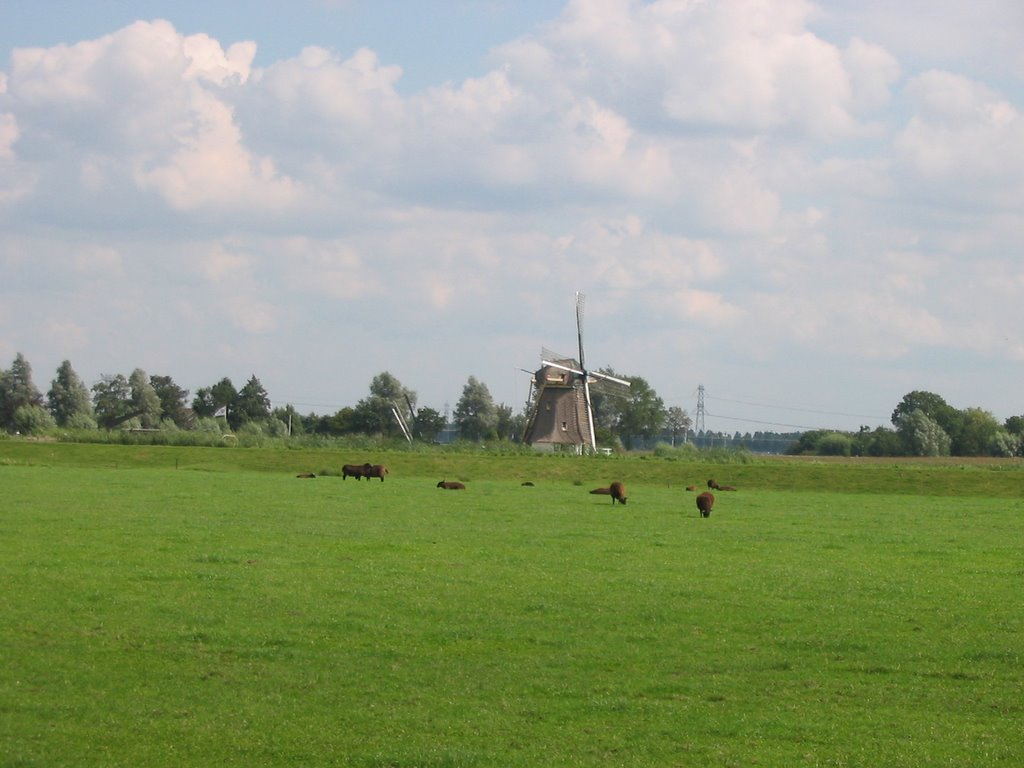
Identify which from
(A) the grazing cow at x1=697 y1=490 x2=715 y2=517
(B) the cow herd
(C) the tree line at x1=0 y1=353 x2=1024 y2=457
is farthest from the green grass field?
(C) the tree line at x1=0 y1=353 x2=1024 y2=457

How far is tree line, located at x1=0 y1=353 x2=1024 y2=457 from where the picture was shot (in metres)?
140

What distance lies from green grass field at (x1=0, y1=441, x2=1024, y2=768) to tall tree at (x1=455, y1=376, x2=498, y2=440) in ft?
399

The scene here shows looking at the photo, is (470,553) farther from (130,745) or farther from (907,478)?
(907,478)

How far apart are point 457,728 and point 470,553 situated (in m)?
11.9

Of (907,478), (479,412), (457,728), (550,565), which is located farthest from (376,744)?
(479,412)

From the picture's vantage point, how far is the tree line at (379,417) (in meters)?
140

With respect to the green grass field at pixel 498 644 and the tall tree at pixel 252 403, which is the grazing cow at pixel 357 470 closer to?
the green grass field at pixel 498 644

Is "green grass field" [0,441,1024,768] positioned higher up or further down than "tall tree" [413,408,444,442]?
further down

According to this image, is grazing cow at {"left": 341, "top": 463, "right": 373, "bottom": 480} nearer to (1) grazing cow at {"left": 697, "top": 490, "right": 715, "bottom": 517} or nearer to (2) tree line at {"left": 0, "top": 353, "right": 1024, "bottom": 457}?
(1) grazing cow at {"left": 697, "top": 490, "right": 715, "bottom": 517}

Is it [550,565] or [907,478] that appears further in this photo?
[907,478]

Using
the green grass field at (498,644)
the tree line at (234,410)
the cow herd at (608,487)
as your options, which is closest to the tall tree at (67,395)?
the tree line at (234,410)

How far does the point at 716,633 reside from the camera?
1558 cm

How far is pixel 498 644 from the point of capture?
14727 mm

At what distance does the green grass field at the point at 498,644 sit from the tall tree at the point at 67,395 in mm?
123187
